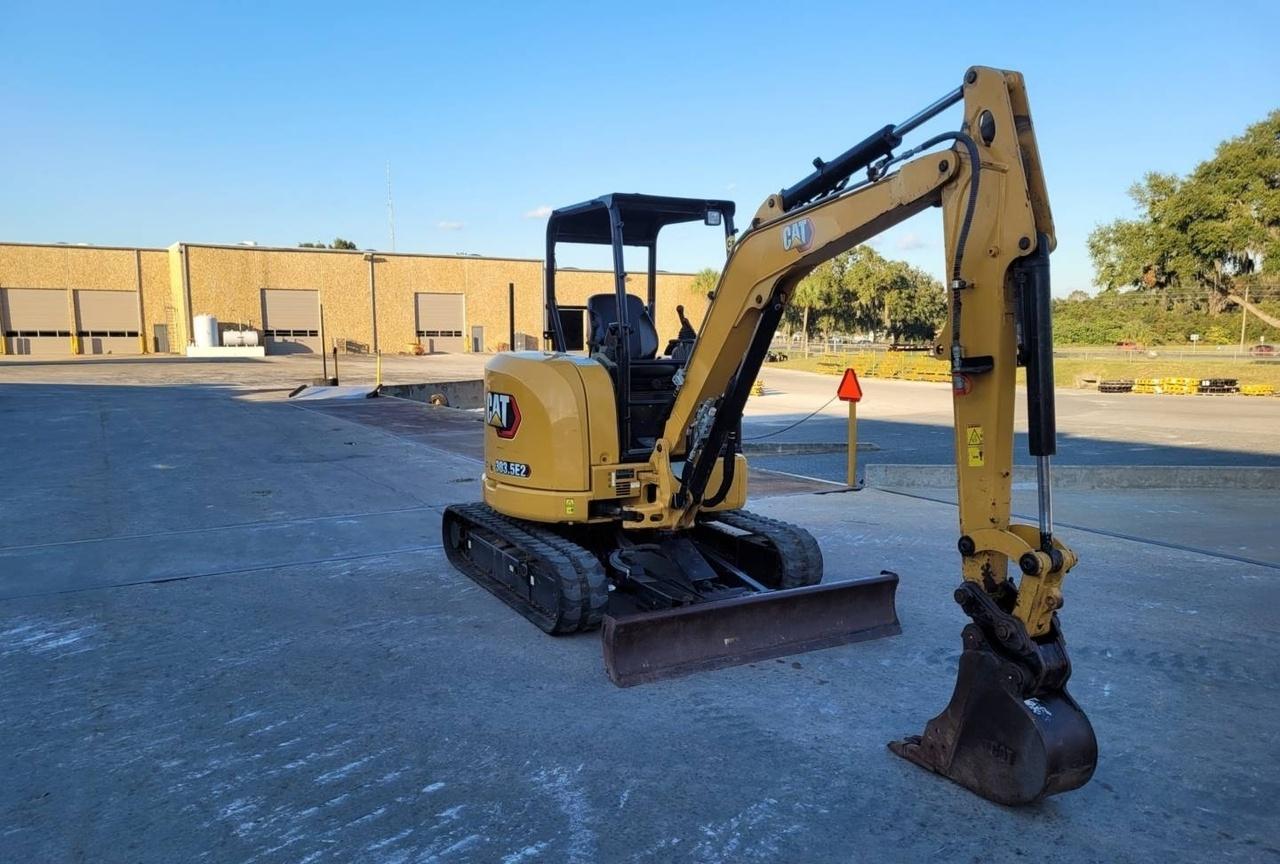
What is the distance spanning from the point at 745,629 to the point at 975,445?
6.52 feet

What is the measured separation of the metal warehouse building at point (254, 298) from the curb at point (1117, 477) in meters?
39.1

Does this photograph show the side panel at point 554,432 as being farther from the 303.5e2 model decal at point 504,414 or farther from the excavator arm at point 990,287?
the excavator arm at point 990,287

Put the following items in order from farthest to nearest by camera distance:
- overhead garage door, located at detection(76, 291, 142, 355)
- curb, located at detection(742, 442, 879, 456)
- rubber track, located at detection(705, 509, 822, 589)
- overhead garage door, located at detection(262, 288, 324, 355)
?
overhead garage door, located at detection(262, 288, 324, 355) < overhead garage door, located at detection(76, 291, 142, 355) < curb, located at detection(742, 442, 879, 456) < rubber track, located at detection(705, 509, 822, 589)

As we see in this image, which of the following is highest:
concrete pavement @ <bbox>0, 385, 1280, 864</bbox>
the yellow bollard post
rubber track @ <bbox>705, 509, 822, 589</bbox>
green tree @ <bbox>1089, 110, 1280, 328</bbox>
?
green tree @ <bbox>1089, 110, 1280, 328</bbox>

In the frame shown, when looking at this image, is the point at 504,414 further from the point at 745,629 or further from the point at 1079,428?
the point at 1079,428

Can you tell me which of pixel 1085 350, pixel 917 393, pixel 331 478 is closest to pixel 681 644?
pixel 331 478

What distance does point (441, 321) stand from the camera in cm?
6025

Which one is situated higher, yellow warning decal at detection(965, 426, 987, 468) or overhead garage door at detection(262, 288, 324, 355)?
overhead garage door at detection(262, 288, 324, 355)

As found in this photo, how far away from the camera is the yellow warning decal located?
3.63 m

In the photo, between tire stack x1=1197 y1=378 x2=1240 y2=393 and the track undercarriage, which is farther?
tire stack x1=1197 y1=378 x2=1240 y2=393

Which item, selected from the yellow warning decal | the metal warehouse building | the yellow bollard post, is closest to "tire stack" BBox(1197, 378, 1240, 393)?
the yellow bollard post

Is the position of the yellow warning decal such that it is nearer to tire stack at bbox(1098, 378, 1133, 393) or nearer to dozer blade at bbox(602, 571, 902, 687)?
dozer blade at bbox(602, 571, 902, 687)

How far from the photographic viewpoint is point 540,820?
341cm

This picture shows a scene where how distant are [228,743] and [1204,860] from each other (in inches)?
164
